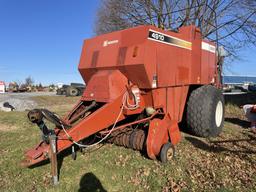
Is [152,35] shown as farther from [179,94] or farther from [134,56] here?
[179,94]

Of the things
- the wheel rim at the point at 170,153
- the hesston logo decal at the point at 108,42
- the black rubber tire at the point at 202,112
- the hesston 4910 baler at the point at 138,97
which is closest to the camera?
the hesston 4910 baler at the point at 138,97

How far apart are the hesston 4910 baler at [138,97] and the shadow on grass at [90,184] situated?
58cm

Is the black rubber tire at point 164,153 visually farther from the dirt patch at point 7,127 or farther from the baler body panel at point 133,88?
the dirt patch at point 7,127

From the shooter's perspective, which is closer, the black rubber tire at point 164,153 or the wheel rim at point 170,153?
the black rubber tire at point 164,153

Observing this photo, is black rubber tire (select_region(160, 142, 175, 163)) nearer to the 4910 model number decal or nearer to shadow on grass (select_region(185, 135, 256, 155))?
shadow on grass (select_region(185, 135, 256, 155))

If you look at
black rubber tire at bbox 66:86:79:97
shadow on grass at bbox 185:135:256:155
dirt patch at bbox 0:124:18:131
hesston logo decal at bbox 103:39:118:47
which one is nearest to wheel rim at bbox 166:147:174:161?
shadow on grass at bbox 185:135:256:155

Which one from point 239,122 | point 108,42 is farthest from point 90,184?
point 239,122

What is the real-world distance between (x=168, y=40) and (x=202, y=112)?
178 cm

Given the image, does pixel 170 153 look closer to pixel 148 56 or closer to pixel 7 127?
pixel 148 56

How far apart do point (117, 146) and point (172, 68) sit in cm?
199

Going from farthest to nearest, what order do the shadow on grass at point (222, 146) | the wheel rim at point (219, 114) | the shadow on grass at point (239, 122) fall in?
the shadow on grass at point (239, 122) < the wheel rim at point (219, 114) < the shadow on grass at point (222, 146)

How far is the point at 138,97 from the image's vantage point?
201 inches

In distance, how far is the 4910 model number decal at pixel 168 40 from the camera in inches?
198

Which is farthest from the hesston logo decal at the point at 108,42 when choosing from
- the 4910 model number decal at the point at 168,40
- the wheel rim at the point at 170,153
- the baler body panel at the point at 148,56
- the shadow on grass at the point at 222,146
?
the shadow on grass at the point at 222,146
